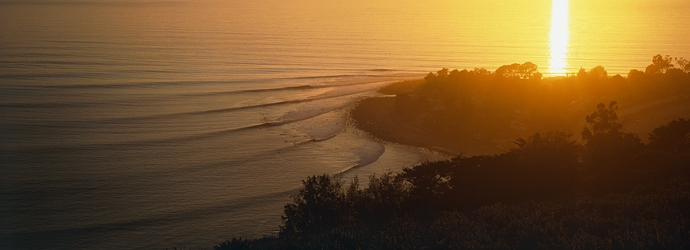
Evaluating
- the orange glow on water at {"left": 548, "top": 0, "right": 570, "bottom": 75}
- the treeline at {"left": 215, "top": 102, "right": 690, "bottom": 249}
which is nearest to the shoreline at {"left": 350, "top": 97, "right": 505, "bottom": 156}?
the treeline at {"left": 215, "top": 102, "right": 690, "bottom": 249}

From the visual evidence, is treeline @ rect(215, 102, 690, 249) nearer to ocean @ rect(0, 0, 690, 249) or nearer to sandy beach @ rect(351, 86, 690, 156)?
ocean @ rect(0, 0, 690, 249)

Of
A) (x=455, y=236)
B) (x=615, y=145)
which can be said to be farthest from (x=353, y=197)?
(x=615, y=145)

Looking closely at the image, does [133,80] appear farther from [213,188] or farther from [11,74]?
[213,188]

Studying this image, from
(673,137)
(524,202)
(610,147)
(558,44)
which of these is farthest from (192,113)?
(558,44)

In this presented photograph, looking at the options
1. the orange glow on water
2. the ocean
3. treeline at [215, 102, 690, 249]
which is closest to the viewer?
treeline at [215, 102, 690, 249]

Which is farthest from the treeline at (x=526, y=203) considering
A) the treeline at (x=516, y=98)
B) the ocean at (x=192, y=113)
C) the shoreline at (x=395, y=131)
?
the treeline at (x=516, y=98)

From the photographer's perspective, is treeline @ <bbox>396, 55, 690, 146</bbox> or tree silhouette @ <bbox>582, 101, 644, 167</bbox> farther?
treeline @ <bbox>396, 55, 690, 146</bbox>

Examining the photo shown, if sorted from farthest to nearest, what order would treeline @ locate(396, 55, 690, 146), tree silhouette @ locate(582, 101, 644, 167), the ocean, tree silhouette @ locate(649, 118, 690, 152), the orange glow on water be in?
the orange glow on water, treeline @ locate(396, 55, 690, 146), the ocean, tree silhouette @ locate(649, 118, 690, 152), tree silhouette @ locate(582, 101, 644, 167)
